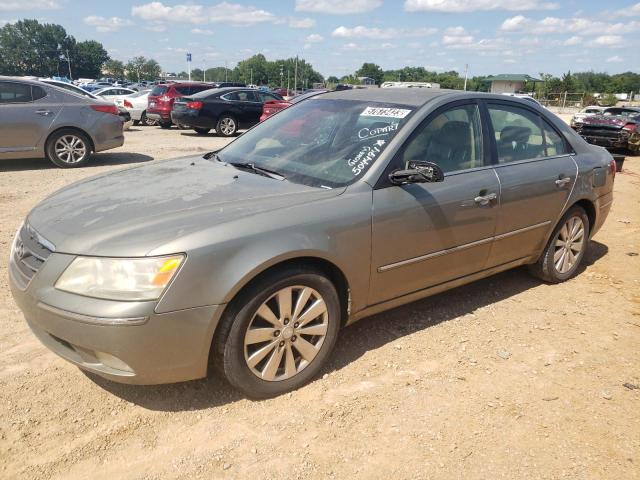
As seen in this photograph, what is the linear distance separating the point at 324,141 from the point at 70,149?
290 inches

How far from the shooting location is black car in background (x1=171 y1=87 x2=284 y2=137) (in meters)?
15.3

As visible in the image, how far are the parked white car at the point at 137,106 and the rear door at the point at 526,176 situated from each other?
55.8 ft

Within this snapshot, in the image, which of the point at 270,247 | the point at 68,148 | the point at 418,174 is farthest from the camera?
the point at 68,148

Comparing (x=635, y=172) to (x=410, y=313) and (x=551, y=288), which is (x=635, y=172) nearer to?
(x=551, y=288)

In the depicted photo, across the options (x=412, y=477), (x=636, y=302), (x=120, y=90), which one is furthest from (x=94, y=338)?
(x=120, y=90)


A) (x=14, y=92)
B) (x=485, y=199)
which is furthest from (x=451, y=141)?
(x=14, y=92)

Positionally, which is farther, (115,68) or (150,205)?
(115,68)

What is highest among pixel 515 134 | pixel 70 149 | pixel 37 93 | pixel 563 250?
pixel 37 93

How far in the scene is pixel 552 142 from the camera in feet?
14.2

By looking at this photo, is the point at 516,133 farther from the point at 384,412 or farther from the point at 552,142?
the point at 384,412

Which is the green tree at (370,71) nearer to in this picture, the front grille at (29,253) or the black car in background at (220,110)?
the black car in background at (220,110)

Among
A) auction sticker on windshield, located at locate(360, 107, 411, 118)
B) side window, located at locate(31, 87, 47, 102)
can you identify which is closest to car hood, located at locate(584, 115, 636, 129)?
auction sticker on windshield, located at locate(360, 107, 411, 118)

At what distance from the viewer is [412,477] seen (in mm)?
2334

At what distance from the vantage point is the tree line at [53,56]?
113 meters
